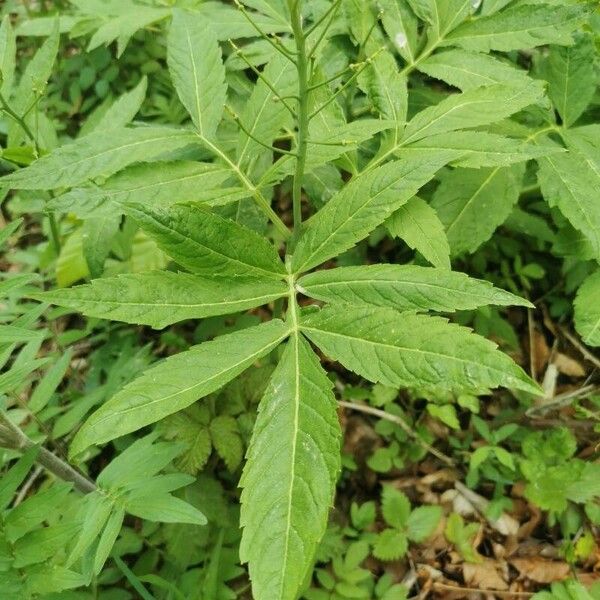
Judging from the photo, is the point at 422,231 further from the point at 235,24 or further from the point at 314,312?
the point at 235,24

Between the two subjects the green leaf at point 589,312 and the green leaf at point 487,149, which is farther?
the green leaf at point 589,312

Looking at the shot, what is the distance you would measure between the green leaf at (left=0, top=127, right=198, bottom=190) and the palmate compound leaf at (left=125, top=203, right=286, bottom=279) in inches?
14.7

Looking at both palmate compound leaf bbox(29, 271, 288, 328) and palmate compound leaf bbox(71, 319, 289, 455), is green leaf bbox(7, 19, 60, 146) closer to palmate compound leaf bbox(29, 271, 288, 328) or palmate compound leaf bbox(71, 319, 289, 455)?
palmate compound leaf bbox(29, 271, 288, 328)

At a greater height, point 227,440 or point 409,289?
point 409,289

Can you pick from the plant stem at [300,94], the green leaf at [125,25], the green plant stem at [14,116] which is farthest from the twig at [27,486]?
the green leaf at [125,25]

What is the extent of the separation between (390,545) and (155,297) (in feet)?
5.14

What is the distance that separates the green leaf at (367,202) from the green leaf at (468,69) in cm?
60

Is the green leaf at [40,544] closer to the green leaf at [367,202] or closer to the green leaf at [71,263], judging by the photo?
the green leaf at [367,202]

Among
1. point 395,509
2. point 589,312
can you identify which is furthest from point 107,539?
point 589,312

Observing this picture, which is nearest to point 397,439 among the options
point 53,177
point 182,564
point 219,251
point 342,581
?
point 342,581

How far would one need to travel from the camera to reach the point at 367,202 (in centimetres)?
151

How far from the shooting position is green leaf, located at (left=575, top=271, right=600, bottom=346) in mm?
1873

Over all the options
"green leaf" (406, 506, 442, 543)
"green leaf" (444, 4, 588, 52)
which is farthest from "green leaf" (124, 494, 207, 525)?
"green leaf" (444, 4, 588, 52)

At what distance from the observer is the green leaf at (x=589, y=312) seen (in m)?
1.87
